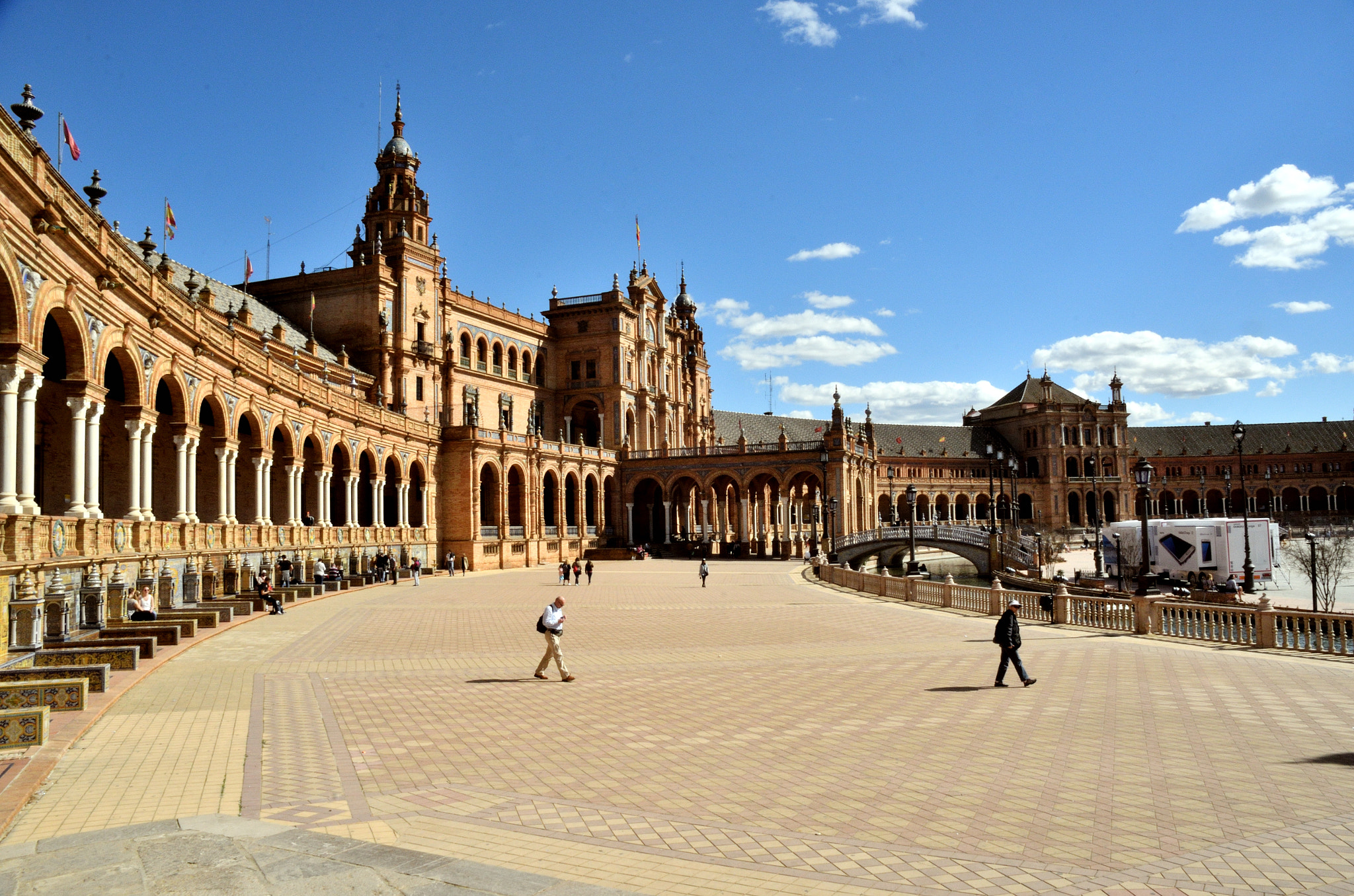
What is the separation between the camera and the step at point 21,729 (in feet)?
30.9

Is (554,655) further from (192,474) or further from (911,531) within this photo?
(911,531)

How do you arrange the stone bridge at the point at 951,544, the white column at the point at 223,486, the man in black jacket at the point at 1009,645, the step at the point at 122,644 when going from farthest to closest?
the stone bridge at the point at 951,544
the white column at the point at 223,486
the step at the point at 122,644
the man in black jacket at the point at 1009,645

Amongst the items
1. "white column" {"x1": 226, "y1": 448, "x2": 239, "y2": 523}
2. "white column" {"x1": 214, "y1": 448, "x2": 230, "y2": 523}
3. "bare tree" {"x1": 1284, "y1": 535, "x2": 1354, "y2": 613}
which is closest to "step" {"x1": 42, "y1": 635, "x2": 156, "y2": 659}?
"white column" {"x1": 214, "y1": 448, "x2": 230, "y2": 523}

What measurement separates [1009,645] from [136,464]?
68.0ft

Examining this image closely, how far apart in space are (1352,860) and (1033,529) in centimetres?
10507

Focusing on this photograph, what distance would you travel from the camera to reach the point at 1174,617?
70.3 feet

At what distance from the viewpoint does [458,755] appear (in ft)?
33.7

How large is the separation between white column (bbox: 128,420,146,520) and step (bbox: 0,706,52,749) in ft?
49.2

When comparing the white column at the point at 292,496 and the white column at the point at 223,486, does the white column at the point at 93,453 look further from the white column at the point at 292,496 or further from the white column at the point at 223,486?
the white column at the point at 292,496

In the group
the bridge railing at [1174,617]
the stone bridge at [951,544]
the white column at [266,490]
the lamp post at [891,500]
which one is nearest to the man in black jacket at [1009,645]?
the bridge railing at [1174,617]

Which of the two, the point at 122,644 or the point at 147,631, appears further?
the point at 147,631

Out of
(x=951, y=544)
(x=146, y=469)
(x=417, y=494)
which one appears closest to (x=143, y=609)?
(x=146, y=469)

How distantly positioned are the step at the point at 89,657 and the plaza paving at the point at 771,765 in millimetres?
475

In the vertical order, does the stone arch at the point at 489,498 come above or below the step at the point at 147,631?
above
